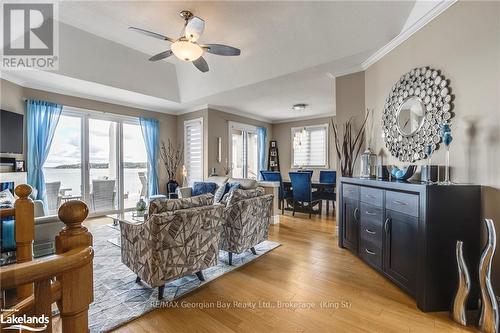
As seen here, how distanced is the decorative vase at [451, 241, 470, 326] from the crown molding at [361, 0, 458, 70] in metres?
2.22

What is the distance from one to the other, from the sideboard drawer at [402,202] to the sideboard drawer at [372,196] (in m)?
0.09

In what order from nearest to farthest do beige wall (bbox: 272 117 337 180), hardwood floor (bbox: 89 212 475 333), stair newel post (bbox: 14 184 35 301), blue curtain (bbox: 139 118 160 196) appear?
1. stair newel post (bbox: 14 184 35 301)
2. hardwood floor (bbox: 89 212 475 333)
3. blue curtain (bbox: 139 118 160 196)
4. beige wall (bbox: 272 117 337 180)

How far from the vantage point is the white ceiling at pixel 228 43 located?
283cm

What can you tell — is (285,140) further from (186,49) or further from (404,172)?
(186,49)

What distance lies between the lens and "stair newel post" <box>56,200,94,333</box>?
2.17 feet

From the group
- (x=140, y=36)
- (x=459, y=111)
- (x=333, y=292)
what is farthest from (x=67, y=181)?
(x=459, y=111)

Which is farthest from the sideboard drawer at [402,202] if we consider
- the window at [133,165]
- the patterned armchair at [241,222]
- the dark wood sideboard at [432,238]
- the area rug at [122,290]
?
the window at [133,165]

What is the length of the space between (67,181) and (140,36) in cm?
328

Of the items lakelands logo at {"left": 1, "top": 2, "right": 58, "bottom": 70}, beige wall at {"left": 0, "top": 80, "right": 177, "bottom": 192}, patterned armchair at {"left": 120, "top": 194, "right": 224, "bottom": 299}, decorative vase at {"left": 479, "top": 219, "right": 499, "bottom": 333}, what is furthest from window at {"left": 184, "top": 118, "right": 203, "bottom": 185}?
decorative vase at {"left": 479, "top": 219, "right": 499, "bottom": 333}

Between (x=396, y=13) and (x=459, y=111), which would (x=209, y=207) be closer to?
(x=459, y=111)

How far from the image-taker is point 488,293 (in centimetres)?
173

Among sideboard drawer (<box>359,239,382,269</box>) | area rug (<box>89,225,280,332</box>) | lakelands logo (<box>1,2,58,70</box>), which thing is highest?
lakelands logo (<box>1,2,58,70</box>)

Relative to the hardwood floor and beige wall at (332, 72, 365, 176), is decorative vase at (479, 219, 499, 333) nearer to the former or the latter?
the hardwood floor

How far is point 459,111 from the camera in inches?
87.5
